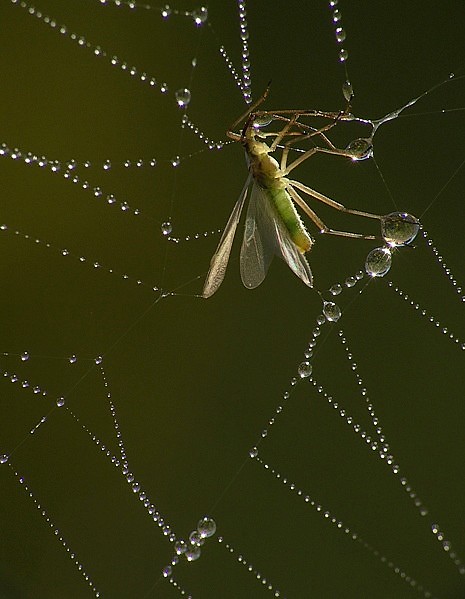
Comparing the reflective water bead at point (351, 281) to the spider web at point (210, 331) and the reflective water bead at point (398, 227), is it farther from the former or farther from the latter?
the reflective water bead at point (398, 227)

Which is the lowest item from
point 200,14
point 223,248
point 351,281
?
point 223,248

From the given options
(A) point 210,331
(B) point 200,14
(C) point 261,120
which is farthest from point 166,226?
(C) point 261,120

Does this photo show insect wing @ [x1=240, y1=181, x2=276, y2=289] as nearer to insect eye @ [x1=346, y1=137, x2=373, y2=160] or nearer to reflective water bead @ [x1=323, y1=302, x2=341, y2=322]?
insect eye @ [x1=346, y1=137, x2=373, y2=160]

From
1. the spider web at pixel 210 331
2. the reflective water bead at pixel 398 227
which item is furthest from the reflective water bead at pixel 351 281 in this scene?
the reflective water bead at pixel 398 227

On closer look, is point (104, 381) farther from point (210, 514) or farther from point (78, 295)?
point (210, 514)

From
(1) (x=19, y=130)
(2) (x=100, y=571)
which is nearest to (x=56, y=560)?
(2) (x=100, y=571)

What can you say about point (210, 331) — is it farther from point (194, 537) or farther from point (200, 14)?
point (200, 14)
